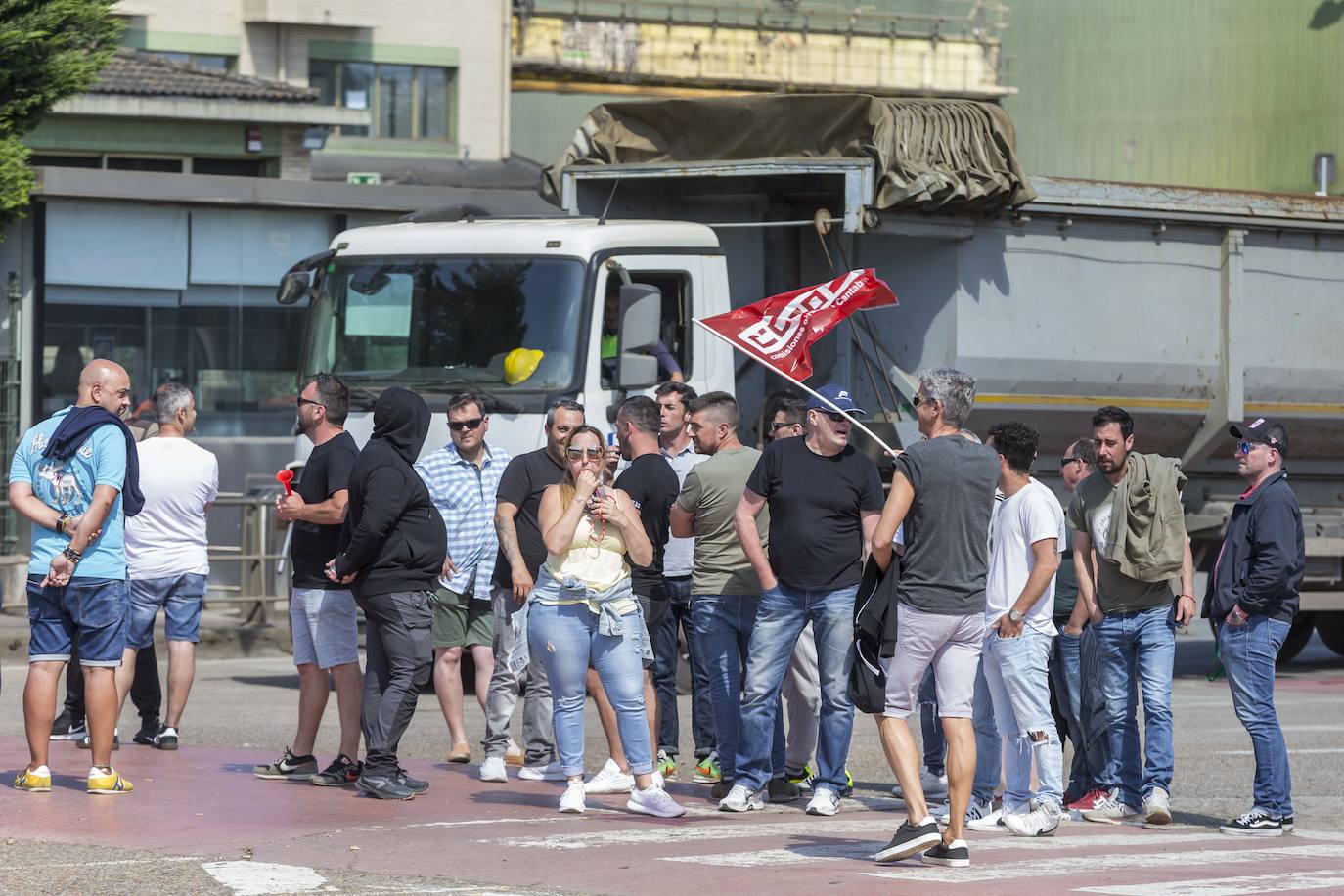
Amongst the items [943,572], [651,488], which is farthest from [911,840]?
[651,488]

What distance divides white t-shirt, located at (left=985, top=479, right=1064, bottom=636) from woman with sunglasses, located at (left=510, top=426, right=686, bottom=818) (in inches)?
59.7

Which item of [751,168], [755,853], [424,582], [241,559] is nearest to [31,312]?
[241,559]

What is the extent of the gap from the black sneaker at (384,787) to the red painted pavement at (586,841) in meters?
0.05

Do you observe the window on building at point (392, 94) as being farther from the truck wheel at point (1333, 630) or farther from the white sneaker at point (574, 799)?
the white sneaker at point (574, 799)

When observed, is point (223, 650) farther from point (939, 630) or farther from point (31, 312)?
point (939, 630)

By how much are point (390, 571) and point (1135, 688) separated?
348 centimetres

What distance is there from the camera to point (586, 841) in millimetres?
8297

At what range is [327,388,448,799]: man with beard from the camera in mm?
9273

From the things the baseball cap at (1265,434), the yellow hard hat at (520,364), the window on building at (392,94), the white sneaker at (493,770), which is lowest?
the white sneaker at (493,770)

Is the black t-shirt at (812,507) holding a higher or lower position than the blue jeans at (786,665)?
higher

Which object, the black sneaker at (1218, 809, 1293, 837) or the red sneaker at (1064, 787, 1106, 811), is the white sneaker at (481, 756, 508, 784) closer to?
the red sneaker at (1064, 787, 1106, 811)

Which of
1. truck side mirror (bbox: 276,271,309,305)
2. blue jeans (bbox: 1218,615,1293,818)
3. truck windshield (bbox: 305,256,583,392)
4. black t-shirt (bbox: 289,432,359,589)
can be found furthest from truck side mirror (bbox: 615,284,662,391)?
blue jeans (bbox: 1218,615,1293,818)

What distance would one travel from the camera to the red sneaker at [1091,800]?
9477mm

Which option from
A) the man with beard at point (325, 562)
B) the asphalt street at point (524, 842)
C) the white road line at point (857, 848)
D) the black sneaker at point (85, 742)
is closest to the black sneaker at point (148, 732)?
the black sneaker at point (85, 742)
